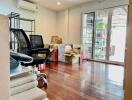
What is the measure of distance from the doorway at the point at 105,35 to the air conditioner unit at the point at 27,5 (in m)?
2.11

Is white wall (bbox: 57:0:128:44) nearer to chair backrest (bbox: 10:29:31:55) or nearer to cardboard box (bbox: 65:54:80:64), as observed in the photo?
cardboard box (bbox: 65:54:80:64)

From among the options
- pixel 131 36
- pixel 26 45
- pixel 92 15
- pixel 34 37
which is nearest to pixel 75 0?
pixel 92 15

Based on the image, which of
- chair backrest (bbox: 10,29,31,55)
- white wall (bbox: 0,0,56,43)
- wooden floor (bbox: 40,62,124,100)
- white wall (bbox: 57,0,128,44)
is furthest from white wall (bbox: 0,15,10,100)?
white wall (bbox: 0,0,56,43)

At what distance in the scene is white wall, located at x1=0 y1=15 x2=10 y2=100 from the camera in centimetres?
51

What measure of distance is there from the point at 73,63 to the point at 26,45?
8.75 feet

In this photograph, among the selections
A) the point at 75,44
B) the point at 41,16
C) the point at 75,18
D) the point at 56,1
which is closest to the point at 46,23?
the point at 41,16

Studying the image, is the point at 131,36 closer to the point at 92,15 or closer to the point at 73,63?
the point at 73,63

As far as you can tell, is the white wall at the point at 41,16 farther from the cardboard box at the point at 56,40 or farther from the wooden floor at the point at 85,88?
the wooden floor at the point at 85,88

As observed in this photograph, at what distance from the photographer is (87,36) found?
233 inches

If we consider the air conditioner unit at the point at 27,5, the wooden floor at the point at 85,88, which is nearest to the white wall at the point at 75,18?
the air conditioner unit at the point at 27,5

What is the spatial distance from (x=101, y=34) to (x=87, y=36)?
0.66m

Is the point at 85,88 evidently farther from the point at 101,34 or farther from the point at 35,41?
the point at 101,34

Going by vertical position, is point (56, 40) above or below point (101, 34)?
below

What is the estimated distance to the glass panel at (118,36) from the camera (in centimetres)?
497
